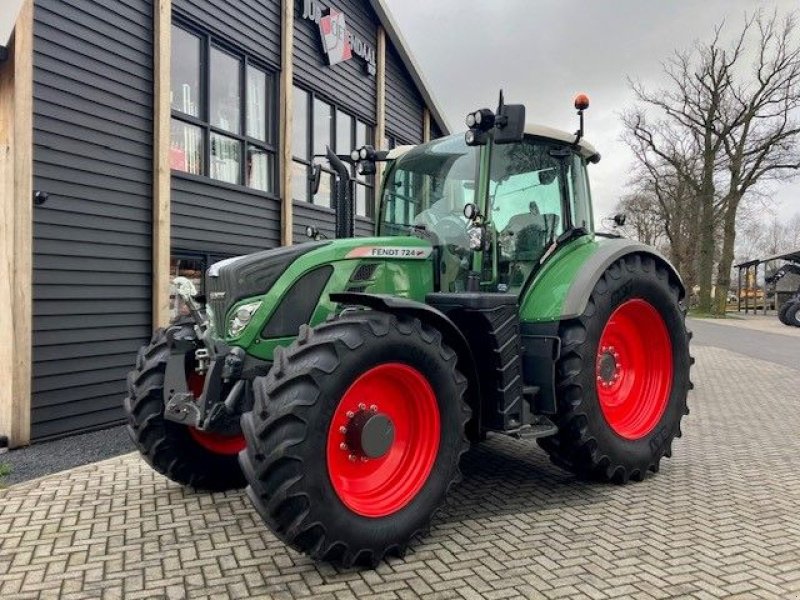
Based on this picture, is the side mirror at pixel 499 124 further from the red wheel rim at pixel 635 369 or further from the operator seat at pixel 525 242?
the red wheel rim at pixel 635 369

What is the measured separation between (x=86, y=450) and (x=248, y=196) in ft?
13.2

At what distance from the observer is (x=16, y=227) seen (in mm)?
5344

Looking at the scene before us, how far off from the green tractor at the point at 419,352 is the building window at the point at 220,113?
11.4 feet

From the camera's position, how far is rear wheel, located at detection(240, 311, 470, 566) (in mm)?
2646

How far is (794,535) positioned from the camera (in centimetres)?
330

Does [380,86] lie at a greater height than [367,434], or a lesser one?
greater

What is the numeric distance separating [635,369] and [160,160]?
16.5 feet


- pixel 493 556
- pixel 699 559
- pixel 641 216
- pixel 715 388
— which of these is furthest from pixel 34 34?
pixel 641 216

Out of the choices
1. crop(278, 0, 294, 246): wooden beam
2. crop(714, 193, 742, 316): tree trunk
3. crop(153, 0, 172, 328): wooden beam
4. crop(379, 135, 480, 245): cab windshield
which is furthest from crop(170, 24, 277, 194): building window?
crop(714, 193, 742, 316): tree trunk

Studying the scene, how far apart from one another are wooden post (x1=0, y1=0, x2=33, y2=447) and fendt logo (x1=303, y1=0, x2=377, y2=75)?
502 centimetres

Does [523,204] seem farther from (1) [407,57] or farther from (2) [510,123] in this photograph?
(1) [407,57]

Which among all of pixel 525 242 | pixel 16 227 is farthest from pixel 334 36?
pixel 525 242

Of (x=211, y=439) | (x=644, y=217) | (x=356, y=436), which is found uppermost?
(x=644, y=217)

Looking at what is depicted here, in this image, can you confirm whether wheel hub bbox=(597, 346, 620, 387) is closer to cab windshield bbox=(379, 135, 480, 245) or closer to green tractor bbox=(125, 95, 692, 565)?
green tractor bbox=(125, 95, 692, 565)
